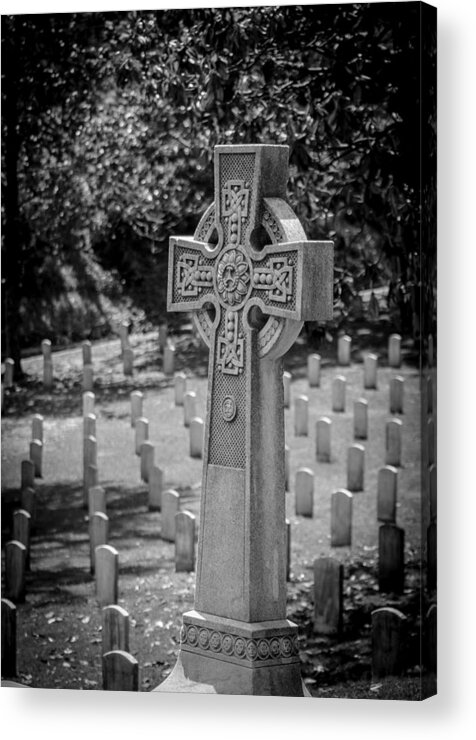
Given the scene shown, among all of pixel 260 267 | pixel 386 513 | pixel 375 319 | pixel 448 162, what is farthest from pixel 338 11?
pixel 386 513

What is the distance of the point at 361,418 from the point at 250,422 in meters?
4.54

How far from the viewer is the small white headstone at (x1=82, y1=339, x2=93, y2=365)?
10.5 metres

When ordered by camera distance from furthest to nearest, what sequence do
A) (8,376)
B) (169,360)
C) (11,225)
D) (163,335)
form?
(169,360)
(163,335)
(8,376)
(11,225)

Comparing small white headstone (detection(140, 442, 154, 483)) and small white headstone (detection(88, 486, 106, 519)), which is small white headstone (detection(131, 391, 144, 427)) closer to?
small white headstone (detection(140, 442, 154, 483))

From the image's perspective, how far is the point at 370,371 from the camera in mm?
12000

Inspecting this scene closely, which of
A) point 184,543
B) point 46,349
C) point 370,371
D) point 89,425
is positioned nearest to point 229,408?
point 46,349

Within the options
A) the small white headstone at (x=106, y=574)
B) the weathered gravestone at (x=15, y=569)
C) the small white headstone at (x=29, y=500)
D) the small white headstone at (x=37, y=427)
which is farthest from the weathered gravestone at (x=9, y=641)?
the small white headstone at (x=37, y=427)

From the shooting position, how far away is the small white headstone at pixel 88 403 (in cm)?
1088

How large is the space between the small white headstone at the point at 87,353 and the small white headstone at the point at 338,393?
8.19ft

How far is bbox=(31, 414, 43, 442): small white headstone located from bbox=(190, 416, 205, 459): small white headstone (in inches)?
63.2

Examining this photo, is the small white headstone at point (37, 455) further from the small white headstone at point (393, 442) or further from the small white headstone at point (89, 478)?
the small white headstone at point (393, 442)

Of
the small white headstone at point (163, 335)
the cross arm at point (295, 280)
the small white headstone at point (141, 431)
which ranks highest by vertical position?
the cross arm at point (295, 280)

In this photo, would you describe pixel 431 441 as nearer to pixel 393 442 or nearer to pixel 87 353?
pixel 393 442

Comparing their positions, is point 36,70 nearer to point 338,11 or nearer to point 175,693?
point 338,11
